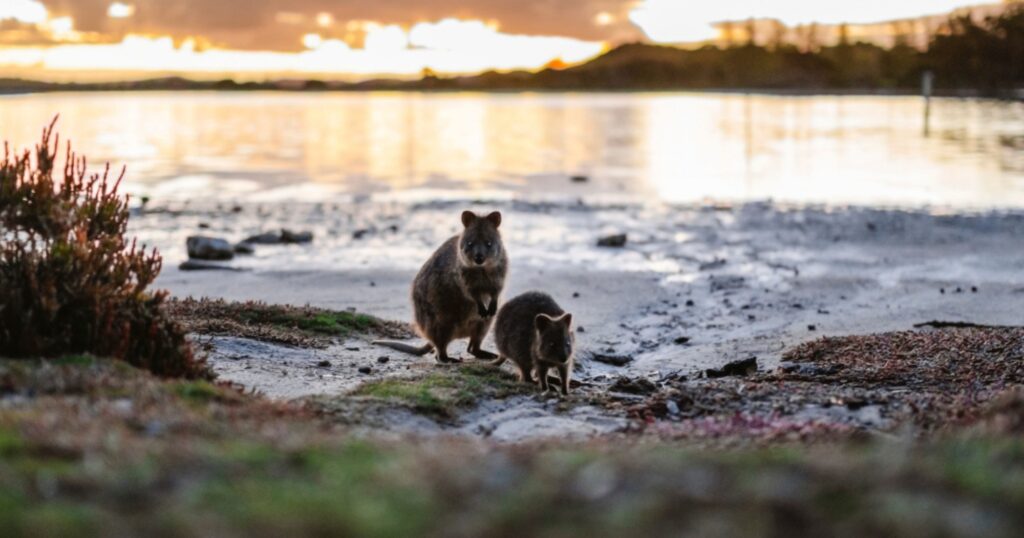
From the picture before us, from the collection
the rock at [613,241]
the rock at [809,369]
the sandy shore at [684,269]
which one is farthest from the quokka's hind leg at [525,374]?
the rock at [613,241]

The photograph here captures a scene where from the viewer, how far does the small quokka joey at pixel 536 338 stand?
12.1 m

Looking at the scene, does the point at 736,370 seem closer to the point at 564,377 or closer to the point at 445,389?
the point at 564,377

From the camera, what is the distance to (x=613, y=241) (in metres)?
28.7

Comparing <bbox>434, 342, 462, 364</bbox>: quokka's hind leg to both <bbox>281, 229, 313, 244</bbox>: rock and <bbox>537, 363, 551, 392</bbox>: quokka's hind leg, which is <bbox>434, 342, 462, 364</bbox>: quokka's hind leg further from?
<bbox>281, 229, 313, 244</bbox>: rock

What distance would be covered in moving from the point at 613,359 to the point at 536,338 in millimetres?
2981

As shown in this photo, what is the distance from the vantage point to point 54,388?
7.76 m

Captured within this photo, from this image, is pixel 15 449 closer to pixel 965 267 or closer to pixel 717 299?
pixel 717 299

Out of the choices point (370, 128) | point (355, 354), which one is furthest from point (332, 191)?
point (370, 128)

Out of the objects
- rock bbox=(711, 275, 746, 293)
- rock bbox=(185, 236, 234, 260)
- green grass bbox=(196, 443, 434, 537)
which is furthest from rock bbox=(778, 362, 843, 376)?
rock bbox=(185, 236, 234, 260)

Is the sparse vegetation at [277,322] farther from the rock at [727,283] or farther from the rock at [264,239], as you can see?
the rock at [264,239]

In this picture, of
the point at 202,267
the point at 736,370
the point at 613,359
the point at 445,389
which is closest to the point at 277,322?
the point at 613,359

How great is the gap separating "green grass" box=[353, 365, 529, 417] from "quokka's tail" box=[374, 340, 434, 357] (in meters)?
1.75

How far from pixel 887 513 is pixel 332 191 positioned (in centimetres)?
4411

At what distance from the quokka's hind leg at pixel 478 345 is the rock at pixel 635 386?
231 centimetres
